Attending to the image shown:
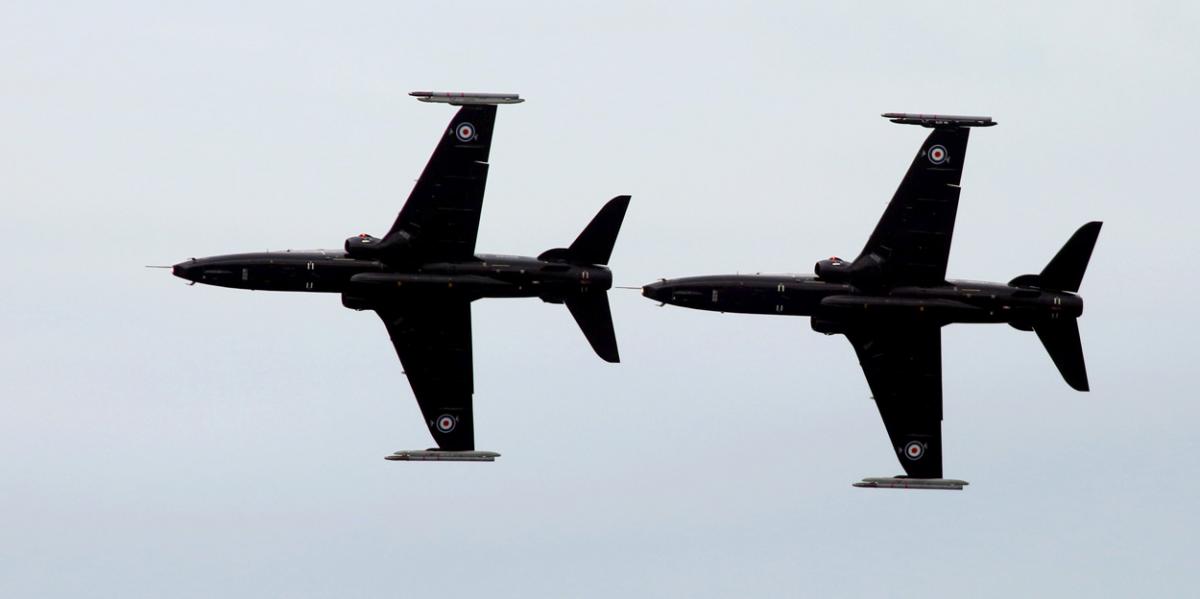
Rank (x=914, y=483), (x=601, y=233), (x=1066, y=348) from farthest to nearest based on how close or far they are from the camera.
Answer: (x=914, y=483) → (x=1066, y=348) → (x=601, y=233)

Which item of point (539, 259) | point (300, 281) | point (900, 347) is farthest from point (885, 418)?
point (300, 281)

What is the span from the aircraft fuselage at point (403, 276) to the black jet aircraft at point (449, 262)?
0.05 m

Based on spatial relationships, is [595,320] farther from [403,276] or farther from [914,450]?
[914,450]

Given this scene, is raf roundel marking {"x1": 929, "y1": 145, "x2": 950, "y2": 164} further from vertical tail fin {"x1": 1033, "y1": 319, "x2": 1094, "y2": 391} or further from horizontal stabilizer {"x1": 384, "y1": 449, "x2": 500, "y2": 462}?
horizontal stabilizer {"x1": 384, "y1": 449, "x2": 500, "y2": 462}

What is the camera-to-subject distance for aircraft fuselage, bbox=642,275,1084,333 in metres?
→ 121

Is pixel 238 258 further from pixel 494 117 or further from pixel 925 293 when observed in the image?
pixel 925 293

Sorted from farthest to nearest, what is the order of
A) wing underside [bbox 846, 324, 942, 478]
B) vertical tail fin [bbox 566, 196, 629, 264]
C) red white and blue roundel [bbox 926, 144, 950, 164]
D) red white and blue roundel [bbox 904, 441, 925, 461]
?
red white and blue roundel [bbox 904, 441, 925, 461]
wing underside [bbox 846, 324, 942, 478]
red white and blue roundel [bbox 926, 144, 950, 164]
vertical tail fin [bbox 566, 196, 629, 264]

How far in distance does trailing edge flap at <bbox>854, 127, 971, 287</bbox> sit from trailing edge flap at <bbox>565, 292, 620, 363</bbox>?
40.2 ft

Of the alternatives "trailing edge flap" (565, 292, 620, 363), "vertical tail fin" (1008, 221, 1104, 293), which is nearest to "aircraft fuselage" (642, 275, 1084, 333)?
"vertical tail fin" (1008, 221, 1104, 293)

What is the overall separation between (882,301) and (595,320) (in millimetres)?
13649

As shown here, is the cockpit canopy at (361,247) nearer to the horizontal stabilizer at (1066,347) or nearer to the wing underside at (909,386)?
the wing underside at (909,386)

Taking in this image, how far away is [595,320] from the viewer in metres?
121

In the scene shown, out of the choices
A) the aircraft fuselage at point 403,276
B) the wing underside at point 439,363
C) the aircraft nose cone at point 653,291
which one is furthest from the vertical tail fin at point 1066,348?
the wing underside at point 439,363

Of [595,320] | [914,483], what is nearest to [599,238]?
[595,320]
